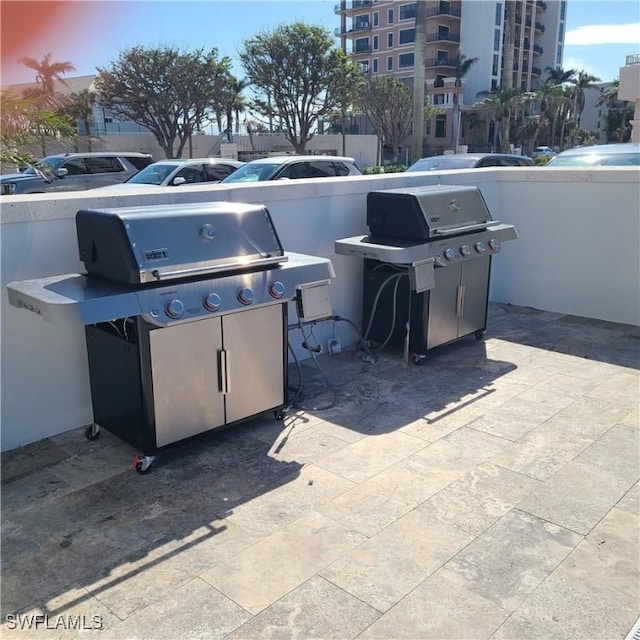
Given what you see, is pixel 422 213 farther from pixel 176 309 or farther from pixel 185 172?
pixel 185 172

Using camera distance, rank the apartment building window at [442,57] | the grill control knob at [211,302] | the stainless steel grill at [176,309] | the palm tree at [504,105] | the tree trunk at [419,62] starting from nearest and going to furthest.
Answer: the stainless steel grill at [176,309]
the grill control knob at [211,302]
the tree trunk at [419,62]
the palm tree at [504,105]
the apartment building window at [442,57]

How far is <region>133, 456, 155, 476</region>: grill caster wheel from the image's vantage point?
3461 mm

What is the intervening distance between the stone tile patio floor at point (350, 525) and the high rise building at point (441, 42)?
52.8m

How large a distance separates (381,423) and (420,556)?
4.70ft

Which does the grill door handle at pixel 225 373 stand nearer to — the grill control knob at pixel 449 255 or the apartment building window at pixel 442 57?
the grill control knob at pixel 449 255

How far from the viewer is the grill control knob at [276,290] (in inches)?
143

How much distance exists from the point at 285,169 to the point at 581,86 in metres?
57.2

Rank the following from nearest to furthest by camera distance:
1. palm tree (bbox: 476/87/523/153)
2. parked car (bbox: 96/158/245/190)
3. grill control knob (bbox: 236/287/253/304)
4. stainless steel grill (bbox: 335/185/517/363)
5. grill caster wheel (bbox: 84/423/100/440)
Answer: grill control knob (bbox: 236/287/253/304) < grill caster wheel (bbox: 84/423/100/440) < stainless steel grill (bbox: 335/185/517/363) < parked car (bbox: 96/158/245/190) < palm tree (bbox: 476/87/523/153)

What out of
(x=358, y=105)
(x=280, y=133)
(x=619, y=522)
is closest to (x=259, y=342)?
Result: (x=619, y=522)

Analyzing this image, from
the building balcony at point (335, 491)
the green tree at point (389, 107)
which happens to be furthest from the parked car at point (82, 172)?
the green tree at point (389, 107)

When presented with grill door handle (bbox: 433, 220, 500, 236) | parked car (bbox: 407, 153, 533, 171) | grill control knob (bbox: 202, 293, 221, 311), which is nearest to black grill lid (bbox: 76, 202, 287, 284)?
grill control knob (bbox: 202, 293, 221, 311)

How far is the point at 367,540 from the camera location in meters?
2.89

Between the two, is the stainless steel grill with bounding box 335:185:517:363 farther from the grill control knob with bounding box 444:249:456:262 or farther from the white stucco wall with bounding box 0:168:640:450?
the white stucco wall with bounding box 0:168:640:450

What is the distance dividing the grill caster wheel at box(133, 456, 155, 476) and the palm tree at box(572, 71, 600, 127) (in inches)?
2353
